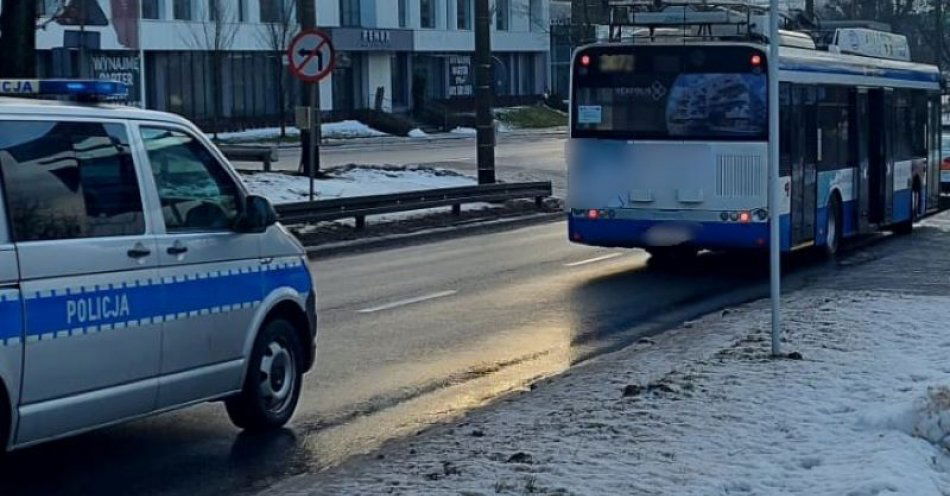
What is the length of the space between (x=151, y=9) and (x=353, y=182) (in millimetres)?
36845

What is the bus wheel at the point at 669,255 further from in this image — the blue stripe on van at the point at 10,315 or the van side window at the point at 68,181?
the blue stripe on van at the point at 10,315

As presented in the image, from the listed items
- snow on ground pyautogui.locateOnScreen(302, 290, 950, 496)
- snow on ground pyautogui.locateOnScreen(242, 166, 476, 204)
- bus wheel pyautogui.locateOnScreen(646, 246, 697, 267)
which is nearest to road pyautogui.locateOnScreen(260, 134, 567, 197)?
snow on ground pyautogui.locateOnScreen(242, 166, 476, 204)

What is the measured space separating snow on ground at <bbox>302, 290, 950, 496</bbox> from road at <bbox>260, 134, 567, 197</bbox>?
2575 centimetres

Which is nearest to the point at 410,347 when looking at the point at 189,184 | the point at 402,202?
the point at 189,184

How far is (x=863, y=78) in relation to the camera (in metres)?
22.8

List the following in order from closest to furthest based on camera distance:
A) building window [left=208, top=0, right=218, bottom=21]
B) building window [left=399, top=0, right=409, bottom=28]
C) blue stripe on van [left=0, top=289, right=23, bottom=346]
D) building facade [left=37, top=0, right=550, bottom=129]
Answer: blue stripe on van [left=0, top=289, right=23, bottom=346] < building facade [left=37, top=0, right=550, bottom=129] < building window [left=208, top=0, right=218, bottom=21] < building window [left=399, top=0, right=409, bottom=28]

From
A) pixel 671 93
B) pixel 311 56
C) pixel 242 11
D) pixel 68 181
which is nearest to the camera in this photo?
pixel 68 181

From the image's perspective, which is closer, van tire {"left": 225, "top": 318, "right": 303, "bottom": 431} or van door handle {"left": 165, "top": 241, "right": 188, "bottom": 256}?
van door handle {"left": 165, "top": 241, "right": 188, "bottom": 256}

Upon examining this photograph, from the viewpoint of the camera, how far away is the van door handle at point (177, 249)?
8.26 meters

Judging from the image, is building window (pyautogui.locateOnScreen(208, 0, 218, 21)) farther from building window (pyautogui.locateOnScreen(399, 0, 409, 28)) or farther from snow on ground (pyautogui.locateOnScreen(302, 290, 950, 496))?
snow on ground (pyautogui.locateOnScreen(302, 290, 950, 496))

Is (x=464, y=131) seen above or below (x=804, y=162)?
below

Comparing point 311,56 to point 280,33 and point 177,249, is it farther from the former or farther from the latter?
point 280,33

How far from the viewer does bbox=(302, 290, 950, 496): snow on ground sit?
7.32m

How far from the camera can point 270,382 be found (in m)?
9.42
